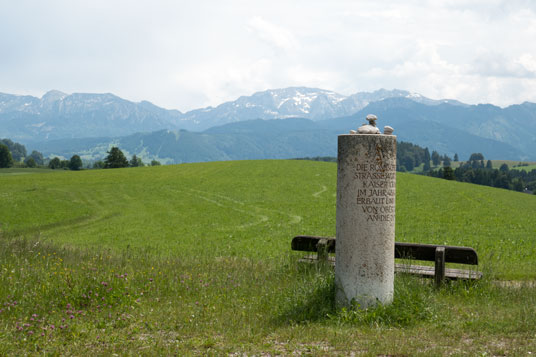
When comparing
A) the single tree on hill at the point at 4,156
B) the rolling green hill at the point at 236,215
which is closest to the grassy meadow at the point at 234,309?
the rolling green hill at the point at 236,215

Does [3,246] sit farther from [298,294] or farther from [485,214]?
[485,214]

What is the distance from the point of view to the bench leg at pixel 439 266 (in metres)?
9.64

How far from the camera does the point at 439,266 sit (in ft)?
31.8

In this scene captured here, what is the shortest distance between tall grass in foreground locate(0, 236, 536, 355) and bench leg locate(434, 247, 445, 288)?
23 centimetres

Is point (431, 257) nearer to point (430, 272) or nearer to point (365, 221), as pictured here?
point (430, 272)

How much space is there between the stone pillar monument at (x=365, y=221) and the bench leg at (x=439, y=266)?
1.96 m

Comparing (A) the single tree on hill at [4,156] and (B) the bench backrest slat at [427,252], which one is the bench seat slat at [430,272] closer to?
(B) the bench backrest slat at [427,252]

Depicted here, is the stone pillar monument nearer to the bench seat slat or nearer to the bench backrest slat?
the bench seat slat

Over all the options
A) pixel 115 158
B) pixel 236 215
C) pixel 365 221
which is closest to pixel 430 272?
pixel 365 221

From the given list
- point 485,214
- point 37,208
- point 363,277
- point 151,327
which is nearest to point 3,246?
point 151,327

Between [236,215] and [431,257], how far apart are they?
24.9 meters

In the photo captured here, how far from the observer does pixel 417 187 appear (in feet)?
177

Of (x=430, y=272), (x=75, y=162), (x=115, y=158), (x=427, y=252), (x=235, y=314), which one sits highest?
(x=115, y=158)

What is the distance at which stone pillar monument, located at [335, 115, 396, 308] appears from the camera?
318 inches
